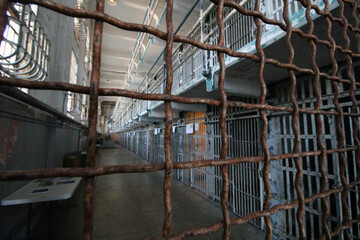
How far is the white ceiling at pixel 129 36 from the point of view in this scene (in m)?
4.66

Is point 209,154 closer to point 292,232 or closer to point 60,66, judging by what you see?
point 292,232

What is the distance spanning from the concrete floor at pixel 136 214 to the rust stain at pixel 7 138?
53.6 inches

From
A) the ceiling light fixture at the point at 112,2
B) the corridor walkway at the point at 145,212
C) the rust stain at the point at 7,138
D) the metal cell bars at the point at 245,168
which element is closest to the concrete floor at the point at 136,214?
the corridor walkway at the point at 145,212

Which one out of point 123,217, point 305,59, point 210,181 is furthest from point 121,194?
point 305,59

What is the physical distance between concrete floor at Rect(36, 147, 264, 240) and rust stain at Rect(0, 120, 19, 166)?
1361mm

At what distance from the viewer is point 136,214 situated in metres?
3.07

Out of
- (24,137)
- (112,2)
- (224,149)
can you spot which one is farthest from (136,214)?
(112,2)

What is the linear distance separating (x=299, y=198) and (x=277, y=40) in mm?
1360

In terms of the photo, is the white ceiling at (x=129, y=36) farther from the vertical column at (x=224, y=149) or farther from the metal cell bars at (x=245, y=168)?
the vertical column at (x=224, y=149)

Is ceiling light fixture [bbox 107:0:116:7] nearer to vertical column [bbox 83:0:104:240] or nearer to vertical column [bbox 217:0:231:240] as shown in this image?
Result: vertical column [bbox 217:0:231:240]

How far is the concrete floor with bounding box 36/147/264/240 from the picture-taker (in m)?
2.50

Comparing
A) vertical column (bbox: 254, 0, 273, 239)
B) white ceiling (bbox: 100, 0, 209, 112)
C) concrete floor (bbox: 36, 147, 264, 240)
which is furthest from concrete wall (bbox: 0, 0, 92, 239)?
white ceiling (bbox: 100, 0, 209, 112)

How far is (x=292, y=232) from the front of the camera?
92.0 inches

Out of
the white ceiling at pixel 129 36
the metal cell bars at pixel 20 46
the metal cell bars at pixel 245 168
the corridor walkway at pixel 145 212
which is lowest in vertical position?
the corridor walkway at pixel 145 212
